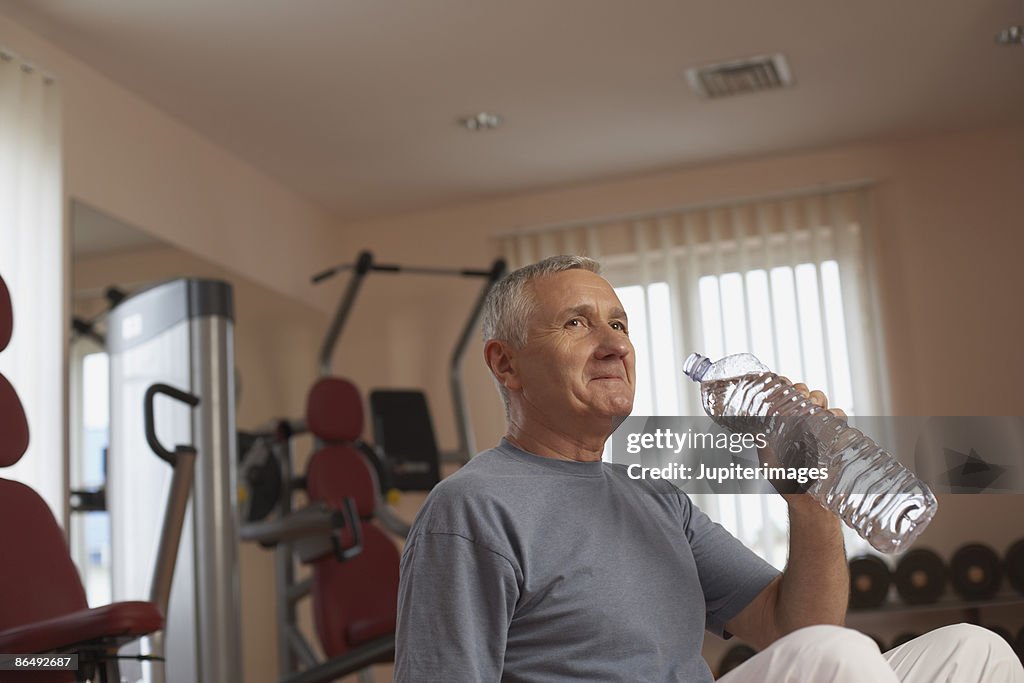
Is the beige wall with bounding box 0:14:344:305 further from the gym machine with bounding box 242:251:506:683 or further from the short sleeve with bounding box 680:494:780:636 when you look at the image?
the short sleeve with bounding box 680:494:780:636

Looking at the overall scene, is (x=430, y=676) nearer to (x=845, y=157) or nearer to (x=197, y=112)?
(x=197, y=112)

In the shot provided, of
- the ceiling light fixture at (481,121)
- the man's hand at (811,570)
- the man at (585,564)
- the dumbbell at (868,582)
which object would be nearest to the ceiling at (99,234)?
the ceiling light fixture at (481,121)

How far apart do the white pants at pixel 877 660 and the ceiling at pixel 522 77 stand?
260cm

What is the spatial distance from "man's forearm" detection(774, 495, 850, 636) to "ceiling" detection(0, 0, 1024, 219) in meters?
2.49

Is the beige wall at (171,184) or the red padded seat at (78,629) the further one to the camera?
the beige wall at (171,184)

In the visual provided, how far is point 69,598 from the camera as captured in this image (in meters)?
2.08

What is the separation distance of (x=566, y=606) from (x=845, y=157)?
4068 mm

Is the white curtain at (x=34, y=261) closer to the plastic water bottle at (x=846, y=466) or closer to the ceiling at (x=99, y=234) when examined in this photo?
the ceiling at (x=99, y=234)

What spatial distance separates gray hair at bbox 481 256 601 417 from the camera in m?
1.51

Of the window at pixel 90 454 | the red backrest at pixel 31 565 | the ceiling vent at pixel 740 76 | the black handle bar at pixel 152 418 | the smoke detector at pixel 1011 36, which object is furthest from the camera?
the ceiling vent at pixel 740 76

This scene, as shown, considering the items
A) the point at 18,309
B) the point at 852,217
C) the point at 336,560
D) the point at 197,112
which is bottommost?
the point at 336,560

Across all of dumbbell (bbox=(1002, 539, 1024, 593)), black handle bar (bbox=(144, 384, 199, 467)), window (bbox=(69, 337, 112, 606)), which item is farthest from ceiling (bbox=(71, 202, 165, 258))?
dumbbell (bbox=(1002, 539, 1024, 593))

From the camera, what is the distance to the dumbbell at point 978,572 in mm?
4234

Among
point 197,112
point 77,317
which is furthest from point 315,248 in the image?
point 77,317
